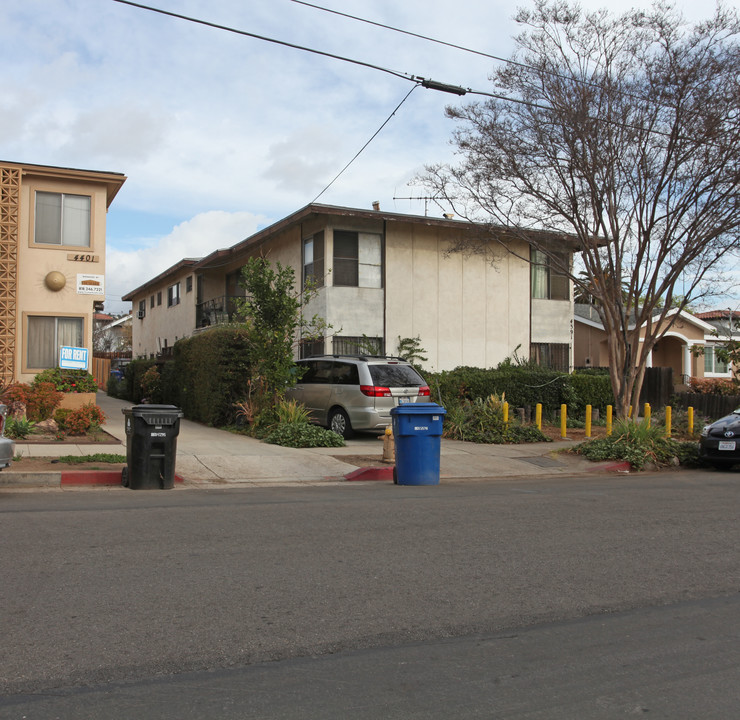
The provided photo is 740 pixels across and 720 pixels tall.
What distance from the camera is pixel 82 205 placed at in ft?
61.9

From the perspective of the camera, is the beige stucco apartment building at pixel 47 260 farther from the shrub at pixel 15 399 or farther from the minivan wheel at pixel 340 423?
the minivan wheel at pixel 340 423

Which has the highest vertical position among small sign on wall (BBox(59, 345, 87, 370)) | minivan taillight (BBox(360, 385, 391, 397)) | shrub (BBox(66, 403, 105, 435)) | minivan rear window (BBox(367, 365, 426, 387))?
small sign on wall (BBox(59, 345, 87, 370))

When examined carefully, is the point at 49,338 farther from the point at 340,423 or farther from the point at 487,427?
the point at 487,427

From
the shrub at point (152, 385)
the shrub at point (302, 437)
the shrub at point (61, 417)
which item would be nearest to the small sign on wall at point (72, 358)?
the shrub at point (61, 417)

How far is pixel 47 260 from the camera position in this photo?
1847 centimetres

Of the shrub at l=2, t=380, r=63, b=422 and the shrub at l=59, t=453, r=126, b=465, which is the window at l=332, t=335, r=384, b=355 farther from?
the shrub at l=59, t=453, r=126, b=465

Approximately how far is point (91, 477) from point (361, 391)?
21.7 ft

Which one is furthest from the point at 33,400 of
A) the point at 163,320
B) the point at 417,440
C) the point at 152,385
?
the point at 163,320

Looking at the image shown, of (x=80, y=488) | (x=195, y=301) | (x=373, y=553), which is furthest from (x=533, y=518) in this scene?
(x=195, y=301)

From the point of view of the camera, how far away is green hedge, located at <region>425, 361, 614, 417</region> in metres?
20.4

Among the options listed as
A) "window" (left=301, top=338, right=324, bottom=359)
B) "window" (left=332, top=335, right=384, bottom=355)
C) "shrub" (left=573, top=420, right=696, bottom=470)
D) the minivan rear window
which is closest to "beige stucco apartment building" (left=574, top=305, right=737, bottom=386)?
"window" (left=332, top=335, right=384, bottom=355)

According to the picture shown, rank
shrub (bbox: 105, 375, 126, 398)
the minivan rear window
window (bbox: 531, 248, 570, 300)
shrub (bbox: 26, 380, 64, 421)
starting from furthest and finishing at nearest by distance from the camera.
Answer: shrub (bbox: 105, 375, 126, 398)
window (bbox: 531, 248, 570, 300)
the minivan rear window
shrub (bbox: 26, 380, 64, 421)

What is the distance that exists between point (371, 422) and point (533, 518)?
794 cm

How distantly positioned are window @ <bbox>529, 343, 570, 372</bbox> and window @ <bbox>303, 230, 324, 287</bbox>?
7551 mm
